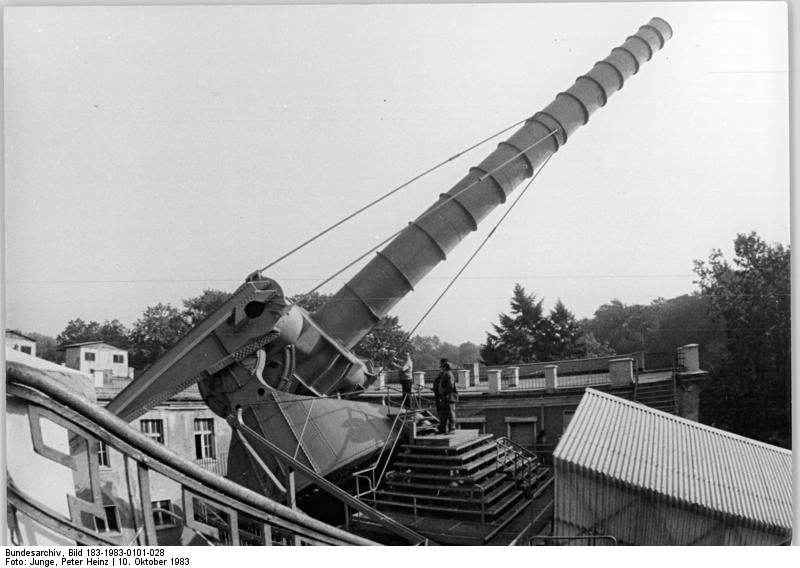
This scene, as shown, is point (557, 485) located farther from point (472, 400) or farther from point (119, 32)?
point (472, 400)

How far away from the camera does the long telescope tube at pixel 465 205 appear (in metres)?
5.80

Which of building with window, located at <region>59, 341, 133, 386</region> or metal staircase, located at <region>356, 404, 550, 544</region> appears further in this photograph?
building with window, located at <region>59, 341, 133, 386</region>

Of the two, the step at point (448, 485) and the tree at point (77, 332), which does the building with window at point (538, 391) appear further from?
the tree at point (77, 332)

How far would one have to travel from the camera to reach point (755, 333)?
5562mm

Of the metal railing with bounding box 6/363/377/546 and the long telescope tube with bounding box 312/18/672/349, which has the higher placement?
the long telescope tube with bounding box 312/18/672/349

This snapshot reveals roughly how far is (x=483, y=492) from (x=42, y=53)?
17.9 ft

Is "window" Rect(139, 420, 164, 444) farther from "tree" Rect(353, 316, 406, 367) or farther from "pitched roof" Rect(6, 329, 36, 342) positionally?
"pitched roof" Rect(6, 329, 36, 342)

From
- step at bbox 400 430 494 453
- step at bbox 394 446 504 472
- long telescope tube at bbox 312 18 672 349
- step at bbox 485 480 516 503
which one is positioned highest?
long telescope tube at bbox 312 18 672 349

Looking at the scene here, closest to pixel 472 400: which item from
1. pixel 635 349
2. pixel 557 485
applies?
pixel 635 349

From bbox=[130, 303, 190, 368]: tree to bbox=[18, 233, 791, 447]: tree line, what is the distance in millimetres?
10

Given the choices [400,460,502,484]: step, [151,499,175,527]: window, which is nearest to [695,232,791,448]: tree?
[400,460,502,484]: step

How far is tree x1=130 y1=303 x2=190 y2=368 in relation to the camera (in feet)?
19.5

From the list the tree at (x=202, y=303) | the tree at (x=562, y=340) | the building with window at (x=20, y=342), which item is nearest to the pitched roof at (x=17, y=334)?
the building with window at (x=20, y=342)
